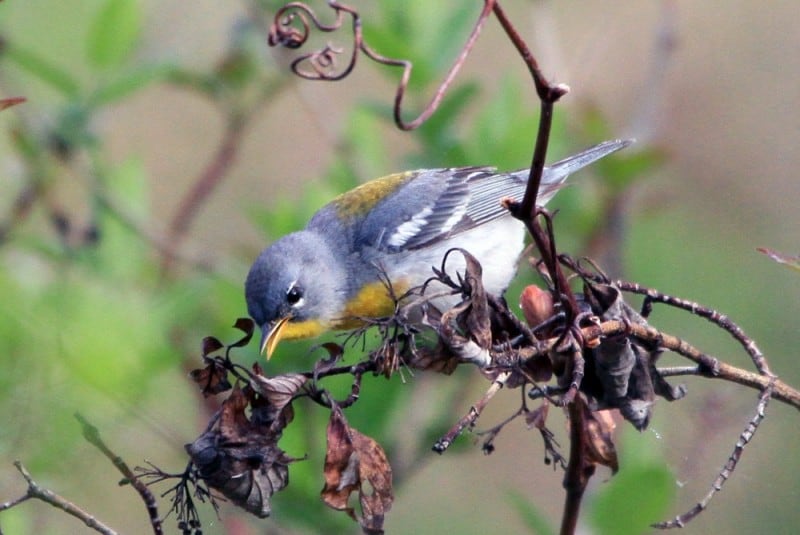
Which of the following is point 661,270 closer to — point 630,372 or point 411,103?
point 411,103

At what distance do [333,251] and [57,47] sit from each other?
2.05 metres

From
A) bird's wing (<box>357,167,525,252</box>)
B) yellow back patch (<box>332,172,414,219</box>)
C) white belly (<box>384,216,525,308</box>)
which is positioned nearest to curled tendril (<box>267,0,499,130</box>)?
white belly (<box>384,216,525,308</box>)

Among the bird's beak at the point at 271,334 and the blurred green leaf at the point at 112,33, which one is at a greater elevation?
the blurred green leaf at the point at 112,33

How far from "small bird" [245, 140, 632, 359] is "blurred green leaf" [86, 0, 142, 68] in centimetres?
86

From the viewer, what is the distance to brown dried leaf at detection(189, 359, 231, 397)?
6.57 ft

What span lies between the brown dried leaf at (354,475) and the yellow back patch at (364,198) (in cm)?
284

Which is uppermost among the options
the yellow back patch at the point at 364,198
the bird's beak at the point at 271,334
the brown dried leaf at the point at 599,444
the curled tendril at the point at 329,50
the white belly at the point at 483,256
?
the curled tendril at the point at 329,50

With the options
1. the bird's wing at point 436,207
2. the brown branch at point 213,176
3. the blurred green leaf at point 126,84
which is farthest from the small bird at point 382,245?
the blurred green leaf at point 126,84

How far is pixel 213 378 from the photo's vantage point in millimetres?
2012

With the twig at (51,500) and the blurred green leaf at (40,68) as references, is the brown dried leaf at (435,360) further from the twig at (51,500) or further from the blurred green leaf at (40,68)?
the blurred green leaf at (40,68)

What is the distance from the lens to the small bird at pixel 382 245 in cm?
407

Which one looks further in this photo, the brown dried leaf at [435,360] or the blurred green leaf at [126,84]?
the blurred green leaf at [126,84]

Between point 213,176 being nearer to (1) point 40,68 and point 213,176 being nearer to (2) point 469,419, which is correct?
(1) point 40,68

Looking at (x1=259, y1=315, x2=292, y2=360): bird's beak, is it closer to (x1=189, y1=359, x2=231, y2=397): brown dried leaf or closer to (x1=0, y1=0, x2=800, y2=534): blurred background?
(x1=0, y1=0, x2=800, y2=534): blurred background
